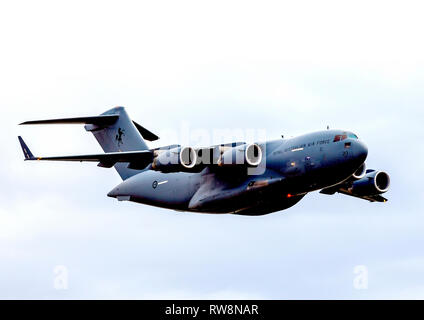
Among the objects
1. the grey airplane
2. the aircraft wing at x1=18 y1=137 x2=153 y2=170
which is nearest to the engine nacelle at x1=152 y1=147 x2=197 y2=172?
the grey airplane

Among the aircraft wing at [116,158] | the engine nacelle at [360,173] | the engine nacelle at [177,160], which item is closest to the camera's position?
the engine nacelle at [177,160]

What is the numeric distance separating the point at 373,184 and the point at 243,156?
5.46 meters

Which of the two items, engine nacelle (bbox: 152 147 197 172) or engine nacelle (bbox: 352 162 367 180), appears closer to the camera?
engine nacelle (bbox: 152 147 197 172)

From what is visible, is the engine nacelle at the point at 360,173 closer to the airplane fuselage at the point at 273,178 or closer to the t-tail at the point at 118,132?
the airplane fuselage at the point at 273,178

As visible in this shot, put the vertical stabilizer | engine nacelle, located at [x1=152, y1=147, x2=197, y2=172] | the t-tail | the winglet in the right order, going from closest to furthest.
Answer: engine nacelle, located at [x1=152, y1=147, x2=197, y2=172] → the winglet → the t-tail → the vertical stabilizer

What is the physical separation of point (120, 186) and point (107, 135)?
2.73 metres

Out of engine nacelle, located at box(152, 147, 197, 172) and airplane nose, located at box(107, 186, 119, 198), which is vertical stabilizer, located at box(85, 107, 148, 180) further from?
engine nacelle, located at box(152, 147, 197, 172)

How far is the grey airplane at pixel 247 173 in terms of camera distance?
30.6 m

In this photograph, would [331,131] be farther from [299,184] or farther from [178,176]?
[178,176]

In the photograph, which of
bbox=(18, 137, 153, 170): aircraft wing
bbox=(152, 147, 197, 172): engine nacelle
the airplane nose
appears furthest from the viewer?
the airplane nose

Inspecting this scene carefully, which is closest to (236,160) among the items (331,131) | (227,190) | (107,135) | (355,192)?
(227,190)

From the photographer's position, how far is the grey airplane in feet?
100

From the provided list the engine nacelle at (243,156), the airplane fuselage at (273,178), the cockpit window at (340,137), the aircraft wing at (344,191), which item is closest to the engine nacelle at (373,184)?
the aircraft wing at (344,191)

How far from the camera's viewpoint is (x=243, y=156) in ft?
104
